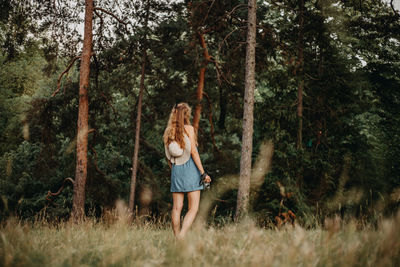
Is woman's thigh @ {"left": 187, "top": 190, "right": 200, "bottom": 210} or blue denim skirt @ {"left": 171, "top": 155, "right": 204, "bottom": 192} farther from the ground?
blue denim skirt @ {"left": 171, "top": 155, "right": 204, "bottom": 192}

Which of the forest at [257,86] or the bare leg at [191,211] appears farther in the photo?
the forest at [257,86]

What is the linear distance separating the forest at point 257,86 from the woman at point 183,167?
5.01 metres

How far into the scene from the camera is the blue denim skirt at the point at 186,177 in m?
4.36

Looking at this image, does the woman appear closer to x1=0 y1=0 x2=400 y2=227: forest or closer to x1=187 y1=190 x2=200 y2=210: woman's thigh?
x1=187 y1=190 x2=200 y2=210: woman's thigh

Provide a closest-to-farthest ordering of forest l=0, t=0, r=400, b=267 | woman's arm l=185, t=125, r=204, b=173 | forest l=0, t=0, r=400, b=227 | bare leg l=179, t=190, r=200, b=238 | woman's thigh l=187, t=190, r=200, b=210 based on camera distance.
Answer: bare leg l=179, t=190, r=200, b=238 < woman's thigh l=187, t=190, r=200, b=210 < woman's arm l=185, t=125, r=204, b=173 < forest l=0, t=0, r=400, b=267 < forest l=0, t=0, r=400, b=227

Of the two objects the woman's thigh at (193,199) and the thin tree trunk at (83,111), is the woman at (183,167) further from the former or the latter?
the thin tree trunk at (83,111)

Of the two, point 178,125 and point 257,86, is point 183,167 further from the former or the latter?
point 257,86

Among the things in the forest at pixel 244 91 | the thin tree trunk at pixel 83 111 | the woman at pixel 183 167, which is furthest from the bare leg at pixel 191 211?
the thin tree trunk at pixel 83 111

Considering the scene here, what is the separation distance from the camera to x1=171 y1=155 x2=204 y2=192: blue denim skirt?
4359 mm

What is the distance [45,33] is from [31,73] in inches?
690

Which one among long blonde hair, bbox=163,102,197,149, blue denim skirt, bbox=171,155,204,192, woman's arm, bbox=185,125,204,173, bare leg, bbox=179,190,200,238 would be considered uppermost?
long blonde hair, bbox=163,102,197,149

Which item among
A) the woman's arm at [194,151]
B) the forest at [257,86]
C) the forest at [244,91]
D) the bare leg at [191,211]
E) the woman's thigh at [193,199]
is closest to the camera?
the bare leg at [191,211]

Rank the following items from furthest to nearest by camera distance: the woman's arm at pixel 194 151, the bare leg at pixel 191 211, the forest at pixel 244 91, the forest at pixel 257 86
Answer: the forest at pixel 257 86, the forest at pixel 244 91, the woman's arm at pixel 194 151, the bare leg at pixel 191 211

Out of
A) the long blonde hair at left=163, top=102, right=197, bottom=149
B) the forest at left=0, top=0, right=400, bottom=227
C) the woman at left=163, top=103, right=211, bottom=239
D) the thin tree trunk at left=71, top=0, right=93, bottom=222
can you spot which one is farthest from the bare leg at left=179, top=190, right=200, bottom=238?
the thin tree trunk at left=71, top=0, right=93, bottom=222
